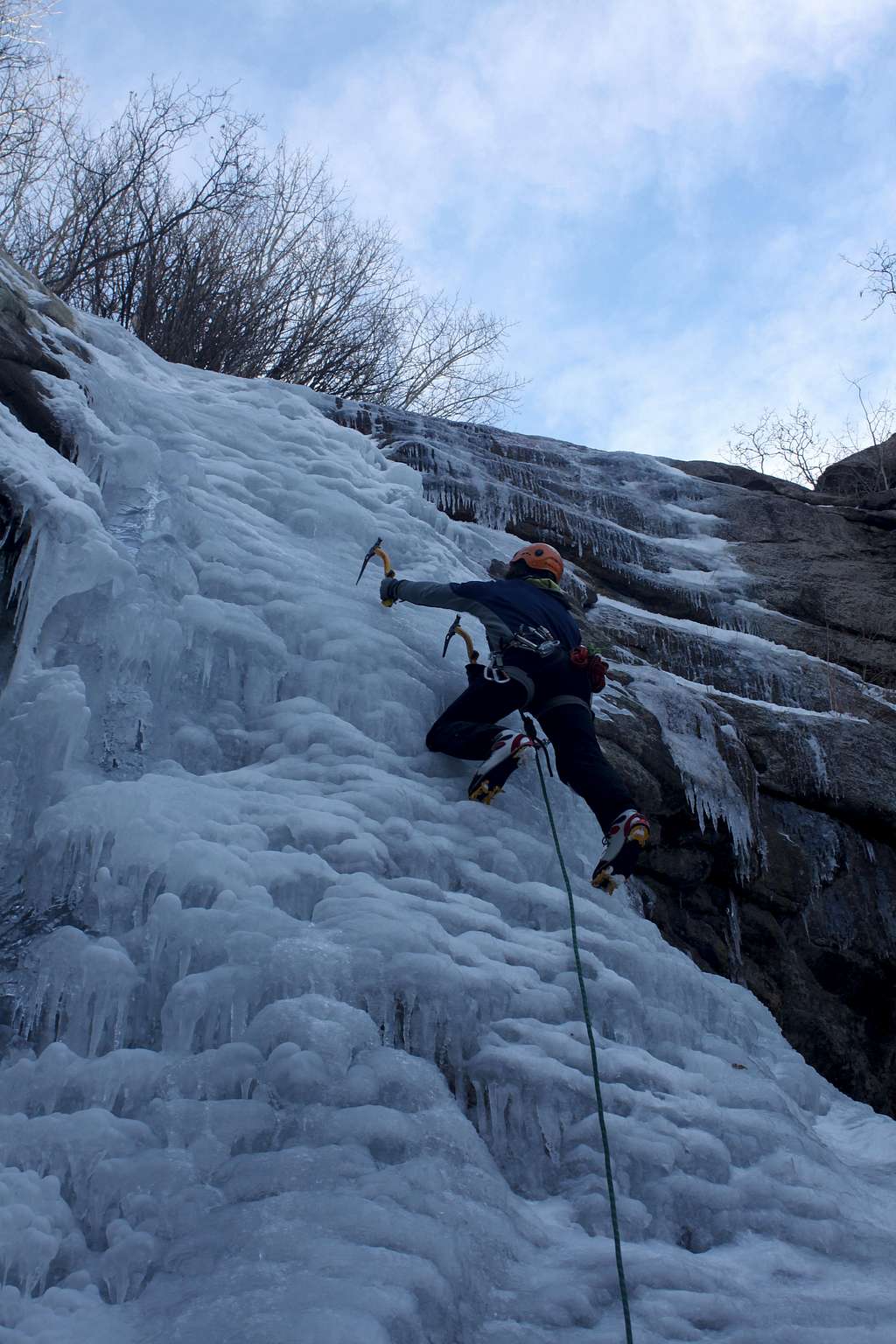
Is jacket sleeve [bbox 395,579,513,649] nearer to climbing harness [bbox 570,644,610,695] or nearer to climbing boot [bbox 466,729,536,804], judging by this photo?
climbing harness [bbox 570,644,610,695]

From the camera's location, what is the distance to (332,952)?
8.97ft

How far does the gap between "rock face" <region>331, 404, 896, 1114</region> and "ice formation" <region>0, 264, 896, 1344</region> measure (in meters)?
1.00

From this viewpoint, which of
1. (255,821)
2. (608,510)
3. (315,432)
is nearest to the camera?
(255,821)

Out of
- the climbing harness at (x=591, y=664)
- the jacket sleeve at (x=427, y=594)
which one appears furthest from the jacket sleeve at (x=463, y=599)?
the climbing harness at (x=591, y=664)

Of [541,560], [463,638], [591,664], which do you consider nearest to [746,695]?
[541,560]

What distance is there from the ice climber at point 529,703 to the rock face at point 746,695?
2.84 feet

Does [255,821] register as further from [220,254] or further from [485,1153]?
[220,254]

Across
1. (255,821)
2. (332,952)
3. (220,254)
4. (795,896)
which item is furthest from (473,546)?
(220,254)

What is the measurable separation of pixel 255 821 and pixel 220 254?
9.27m

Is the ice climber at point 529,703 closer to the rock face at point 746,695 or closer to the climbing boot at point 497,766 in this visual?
the climbing boot at point 497,766

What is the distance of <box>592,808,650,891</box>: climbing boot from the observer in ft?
11.8

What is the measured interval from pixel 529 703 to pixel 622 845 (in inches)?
30.1

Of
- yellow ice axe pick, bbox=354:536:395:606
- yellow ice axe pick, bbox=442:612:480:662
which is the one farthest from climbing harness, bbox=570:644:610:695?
yellow ice axe pick, bbox=354:536:395:606

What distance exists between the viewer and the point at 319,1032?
2.52 meters
